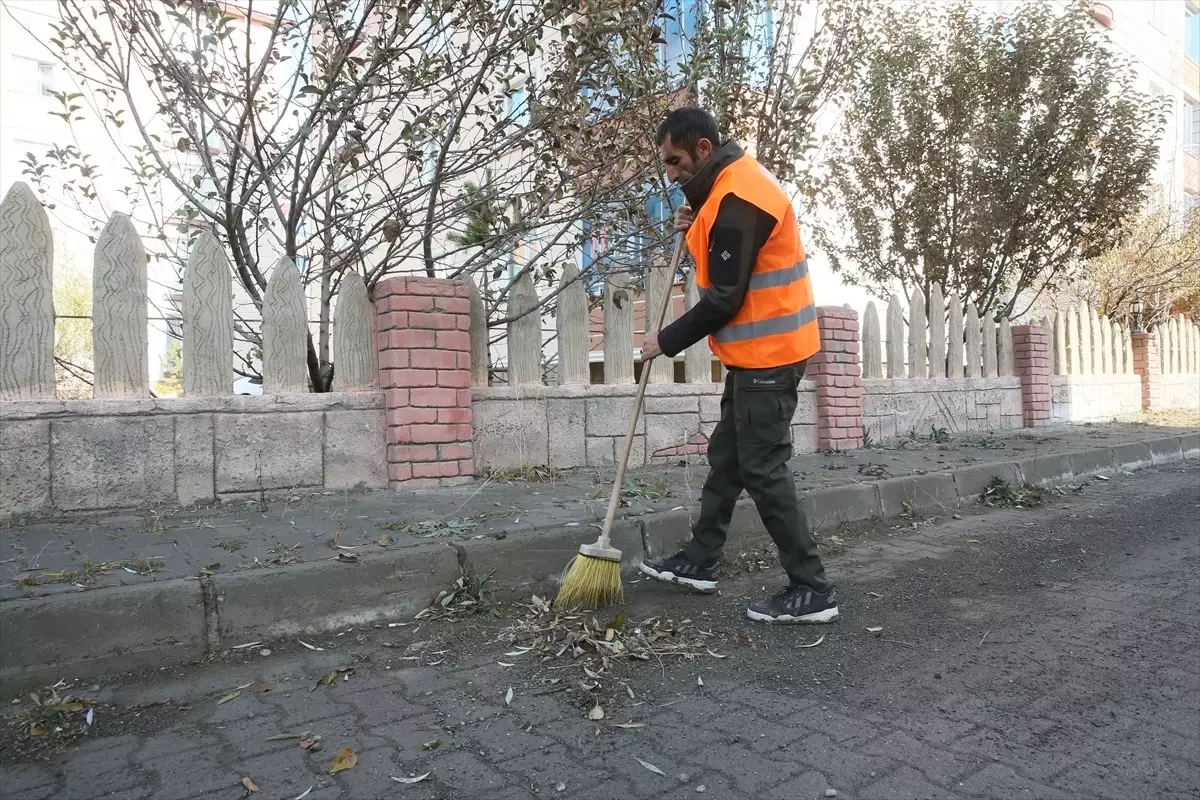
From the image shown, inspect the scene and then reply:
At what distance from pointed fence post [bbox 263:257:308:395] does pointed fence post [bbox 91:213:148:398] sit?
59 centimetres

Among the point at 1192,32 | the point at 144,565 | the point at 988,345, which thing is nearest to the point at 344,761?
the point at 144,565

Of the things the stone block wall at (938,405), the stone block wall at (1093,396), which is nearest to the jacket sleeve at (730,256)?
the stone block wall at (938,405)

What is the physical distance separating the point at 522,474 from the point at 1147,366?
1143 centimetres

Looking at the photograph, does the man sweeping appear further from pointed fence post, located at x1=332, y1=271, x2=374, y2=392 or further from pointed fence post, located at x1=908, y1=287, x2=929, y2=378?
pointed fence post, located at x1=908, y1=287, x2=929, y2=378

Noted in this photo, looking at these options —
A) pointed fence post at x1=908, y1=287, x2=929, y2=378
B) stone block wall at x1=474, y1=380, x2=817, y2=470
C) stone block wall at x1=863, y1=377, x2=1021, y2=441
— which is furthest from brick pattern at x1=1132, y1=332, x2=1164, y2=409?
stone block wall at x1=474, y1=380, x2=817, y2=470

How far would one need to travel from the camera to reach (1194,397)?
14156 mm

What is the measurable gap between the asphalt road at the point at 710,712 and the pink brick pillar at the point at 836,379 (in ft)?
10.6

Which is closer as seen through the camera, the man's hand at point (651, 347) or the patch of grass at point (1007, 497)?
the man's hand at point (651, 347)

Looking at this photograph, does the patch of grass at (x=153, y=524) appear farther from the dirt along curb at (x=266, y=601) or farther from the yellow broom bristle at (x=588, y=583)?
the yellow broom bristle at (x=588, y=583)

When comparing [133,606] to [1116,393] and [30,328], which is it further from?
[1116,393]

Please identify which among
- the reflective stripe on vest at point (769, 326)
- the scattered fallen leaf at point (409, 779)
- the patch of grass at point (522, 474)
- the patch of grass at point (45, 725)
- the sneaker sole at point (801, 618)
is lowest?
the scattered fallen leaf at point (409, 779)

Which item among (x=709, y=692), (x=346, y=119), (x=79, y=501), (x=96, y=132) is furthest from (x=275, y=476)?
(x=96, y=132)

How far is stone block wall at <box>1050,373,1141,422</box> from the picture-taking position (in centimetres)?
1020

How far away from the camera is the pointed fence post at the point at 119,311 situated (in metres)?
3.88
